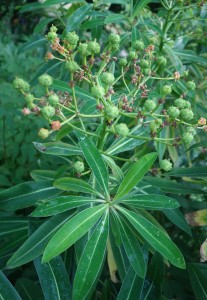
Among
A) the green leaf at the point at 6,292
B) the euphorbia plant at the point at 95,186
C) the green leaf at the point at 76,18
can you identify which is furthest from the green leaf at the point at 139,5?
the green leaf at the point at 6,292

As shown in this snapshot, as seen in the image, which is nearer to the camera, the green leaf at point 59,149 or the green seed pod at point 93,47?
the green seed pod at point 93,47

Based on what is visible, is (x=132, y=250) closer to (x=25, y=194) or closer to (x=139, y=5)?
(x=25, y=194)

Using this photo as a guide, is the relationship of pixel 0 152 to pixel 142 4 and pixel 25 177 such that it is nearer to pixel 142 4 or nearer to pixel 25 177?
pixel 25 177

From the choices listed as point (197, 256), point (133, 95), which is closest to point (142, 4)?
point (133, 95)

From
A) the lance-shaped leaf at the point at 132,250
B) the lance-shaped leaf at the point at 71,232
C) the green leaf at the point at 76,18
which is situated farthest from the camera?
the green leaf at the point at 76,18

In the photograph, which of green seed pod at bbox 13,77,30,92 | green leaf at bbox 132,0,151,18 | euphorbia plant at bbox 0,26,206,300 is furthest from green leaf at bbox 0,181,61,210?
green leaf at bbox 132,0,151,18

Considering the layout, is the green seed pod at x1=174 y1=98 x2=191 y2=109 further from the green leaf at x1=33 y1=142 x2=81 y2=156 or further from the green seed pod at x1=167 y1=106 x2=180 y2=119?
the green leaf at x1=33 y1=142 x2=81 y2=156

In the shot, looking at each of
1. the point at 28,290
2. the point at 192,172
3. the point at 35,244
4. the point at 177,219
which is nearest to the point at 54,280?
the point at 35,244

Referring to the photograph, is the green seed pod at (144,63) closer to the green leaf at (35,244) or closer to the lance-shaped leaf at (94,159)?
the lance-shaped leaf at (94,159)
